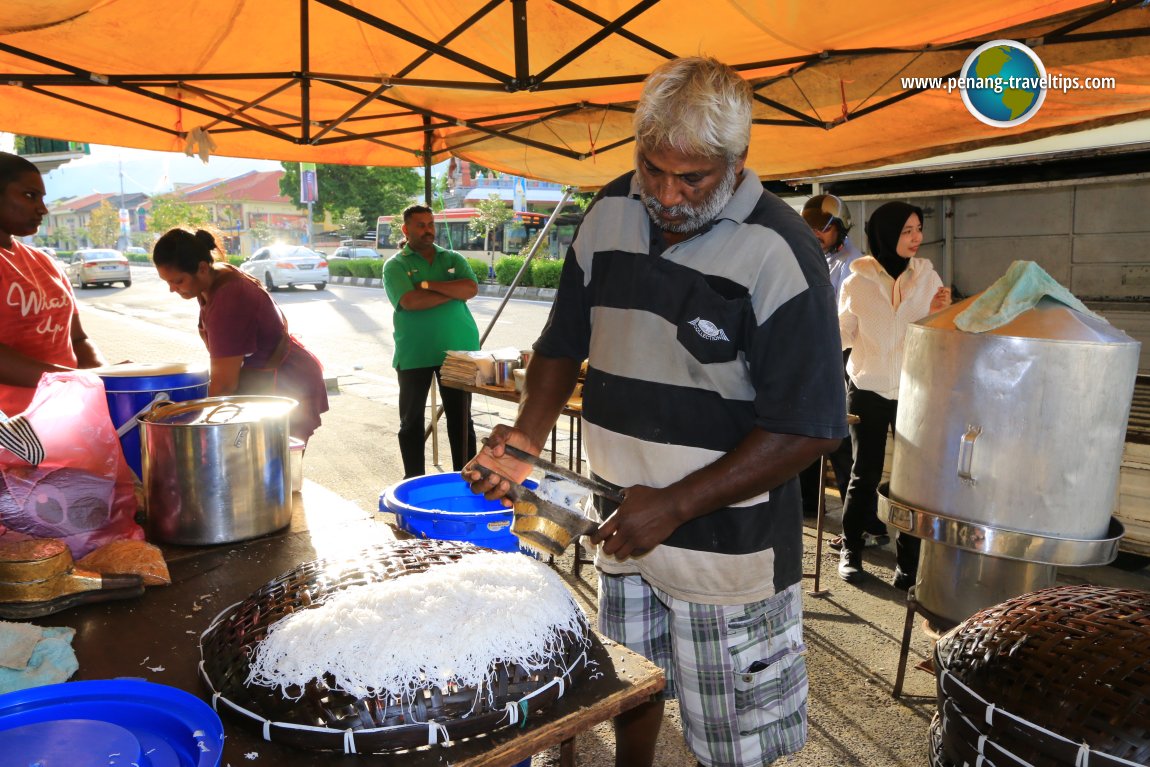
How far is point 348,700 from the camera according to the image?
111cm

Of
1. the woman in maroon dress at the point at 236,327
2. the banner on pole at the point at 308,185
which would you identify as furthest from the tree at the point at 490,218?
the woman in maroon dress at the point at 236,327

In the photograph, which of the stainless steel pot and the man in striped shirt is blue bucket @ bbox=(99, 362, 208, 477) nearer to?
the stainless steel pot

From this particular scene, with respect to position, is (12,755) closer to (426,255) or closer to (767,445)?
(767,445)

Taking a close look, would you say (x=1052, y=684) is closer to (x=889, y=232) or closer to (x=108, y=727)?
(x=108, y=727)

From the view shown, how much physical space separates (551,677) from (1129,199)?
285 inches

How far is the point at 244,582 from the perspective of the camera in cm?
176

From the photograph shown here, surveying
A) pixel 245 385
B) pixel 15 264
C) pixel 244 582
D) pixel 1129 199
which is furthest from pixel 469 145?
pixel 1129 199

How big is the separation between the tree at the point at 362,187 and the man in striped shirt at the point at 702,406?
34818 millimetres

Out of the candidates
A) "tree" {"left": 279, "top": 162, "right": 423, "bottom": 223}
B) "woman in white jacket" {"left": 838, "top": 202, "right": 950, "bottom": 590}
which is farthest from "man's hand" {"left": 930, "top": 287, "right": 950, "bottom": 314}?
"tree" {"left": 279, "top": 162, "right": 423, "bottom": 223}

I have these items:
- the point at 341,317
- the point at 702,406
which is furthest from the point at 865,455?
the point at 341,317

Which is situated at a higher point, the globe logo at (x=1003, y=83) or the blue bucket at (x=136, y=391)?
the globe logo at (x=1003, y=83)

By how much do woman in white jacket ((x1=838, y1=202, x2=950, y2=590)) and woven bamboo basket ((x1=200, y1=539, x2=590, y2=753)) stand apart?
10.0 ft

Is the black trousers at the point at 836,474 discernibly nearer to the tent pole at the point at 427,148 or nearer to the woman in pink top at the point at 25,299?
the tent pole at the point at 427,148

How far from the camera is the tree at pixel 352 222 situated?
34344mm
